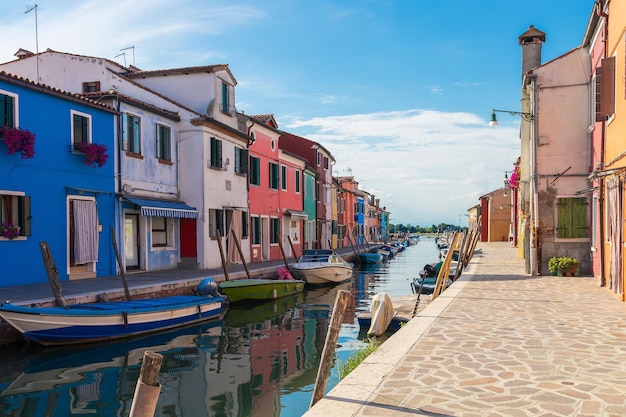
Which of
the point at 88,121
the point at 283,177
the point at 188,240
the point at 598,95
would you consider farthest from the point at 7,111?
the point at 283,177

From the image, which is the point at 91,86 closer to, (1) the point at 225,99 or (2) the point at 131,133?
(2) the point at 131,133

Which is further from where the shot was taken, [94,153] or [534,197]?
[534,197]

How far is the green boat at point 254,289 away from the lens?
56.0 ft

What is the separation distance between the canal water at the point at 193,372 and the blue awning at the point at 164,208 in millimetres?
5463

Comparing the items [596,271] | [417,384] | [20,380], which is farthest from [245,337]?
[596,271]

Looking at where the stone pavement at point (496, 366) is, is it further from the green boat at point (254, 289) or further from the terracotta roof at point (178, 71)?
the terracotta roof at point (178, 71)

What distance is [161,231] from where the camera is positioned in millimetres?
20219

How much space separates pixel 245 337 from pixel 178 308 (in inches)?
70.8

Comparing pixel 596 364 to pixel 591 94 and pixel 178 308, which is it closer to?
pixel 178 308

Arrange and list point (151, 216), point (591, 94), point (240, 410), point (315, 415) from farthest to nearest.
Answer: point (151, 216), point (591, 94), point (240, 410), point (315, 415)

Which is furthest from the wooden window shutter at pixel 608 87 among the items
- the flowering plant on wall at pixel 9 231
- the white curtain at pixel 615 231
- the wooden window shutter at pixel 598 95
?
the flowering plant on wall at pixel 9 231

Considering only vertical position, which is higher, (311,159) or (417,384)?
(311,159)

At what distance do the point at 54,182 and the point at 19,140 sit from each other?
78.3 inches

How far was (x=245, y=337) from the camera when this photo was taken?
12.7 meters
